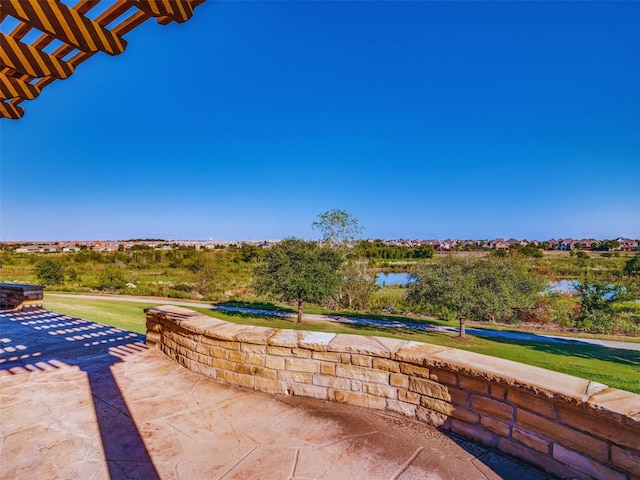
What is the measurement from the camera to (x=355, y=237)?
24.3 meters

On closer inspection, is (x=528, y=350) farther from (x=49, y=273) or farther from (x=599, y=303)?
(x=49, y=273)

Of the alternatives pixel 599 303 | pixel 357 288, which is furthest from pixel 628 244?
pixel 357 288

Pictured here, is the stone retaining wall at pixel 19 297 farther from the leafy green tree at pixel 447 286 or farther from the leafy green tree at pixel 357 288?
the leafy green tree at pixel 357 288

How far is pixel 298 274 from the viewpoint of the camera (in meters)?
14.0

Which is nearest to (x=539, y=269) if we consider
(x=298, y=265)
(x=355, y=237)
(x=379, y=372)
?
(x=355, y=237)

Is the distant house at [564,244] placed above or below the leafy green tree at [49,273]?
above

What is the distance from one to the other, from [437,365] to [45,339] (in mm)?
5498

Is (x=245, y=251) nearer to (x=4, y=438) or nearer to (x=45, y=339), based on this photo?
(x=45, y=339)

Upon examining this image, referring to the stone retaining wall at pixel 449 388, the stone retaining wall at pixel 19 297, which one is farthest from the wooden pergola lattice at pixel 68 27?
the stone retaining wall at pixel 19 297

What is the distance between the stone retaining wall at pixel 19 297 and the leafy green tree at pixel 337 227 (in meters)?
17.4

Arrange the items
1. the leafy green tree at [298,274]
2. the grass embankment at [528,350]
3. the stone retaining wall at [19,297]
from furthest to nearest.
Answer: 1. the leafy green tree at [298,274]
2. the grass embankment at [528,350]
3. the stone retaining wall at [19,297]

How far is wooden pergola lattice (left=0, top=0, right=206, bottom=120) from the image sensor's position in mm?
1556

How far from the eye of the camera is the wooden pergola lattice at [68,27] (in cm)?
156

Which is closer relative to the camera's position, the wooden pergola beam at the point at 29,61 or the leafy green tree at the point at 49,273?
the wooden pergola beam at the point at 29,61
